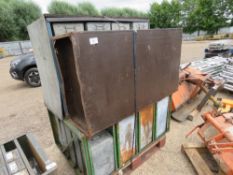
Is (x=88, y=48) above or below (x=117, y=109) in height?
above

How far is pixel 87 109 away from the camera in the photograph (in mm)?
1101

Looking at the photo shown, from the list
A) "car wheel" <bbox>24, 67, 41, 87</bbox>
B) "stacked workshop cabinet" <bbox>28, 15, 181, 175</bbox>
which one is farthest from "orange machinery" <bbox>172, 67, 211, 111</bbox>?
"car wheel" <bbox>24, 67, 41, 87</bbox>

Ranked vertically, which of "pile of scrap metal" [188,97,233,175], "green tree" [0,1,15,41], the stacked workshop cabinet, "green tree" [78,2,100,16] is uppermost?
"green tree" [78,2,100,16]

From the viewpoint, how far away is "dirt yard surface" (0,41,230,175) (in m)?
1.80

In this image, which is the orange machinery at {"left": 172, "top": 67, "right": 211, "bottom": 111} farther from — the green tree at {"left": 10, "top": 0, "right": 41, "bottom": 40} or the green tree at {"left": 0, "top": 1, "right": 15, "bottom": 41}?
the green tree at {"left": 10, "top": 0, "right": 41, "bottom": 40}

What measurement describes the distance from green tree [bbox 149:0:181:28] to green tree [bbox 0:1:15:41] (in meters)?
20.2

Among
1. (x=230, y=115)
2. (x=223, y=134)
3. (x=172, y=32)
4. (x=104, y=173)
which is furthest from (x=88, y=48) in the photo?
(x=230, y=115)

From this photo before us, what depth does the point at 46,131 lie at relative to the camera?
8.44ft

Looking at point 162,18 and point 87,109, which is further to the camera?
point 162,18

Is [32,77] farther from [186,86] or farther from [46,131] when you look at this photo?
[186,86]

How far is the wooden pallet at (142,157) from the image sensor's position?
1.75m

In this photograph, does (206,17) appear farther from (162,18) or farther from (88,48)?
(88,48)

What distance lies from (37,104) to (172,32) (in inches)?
133

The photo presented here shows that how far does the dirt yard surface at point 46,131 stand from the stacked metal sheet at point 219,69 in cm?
164
